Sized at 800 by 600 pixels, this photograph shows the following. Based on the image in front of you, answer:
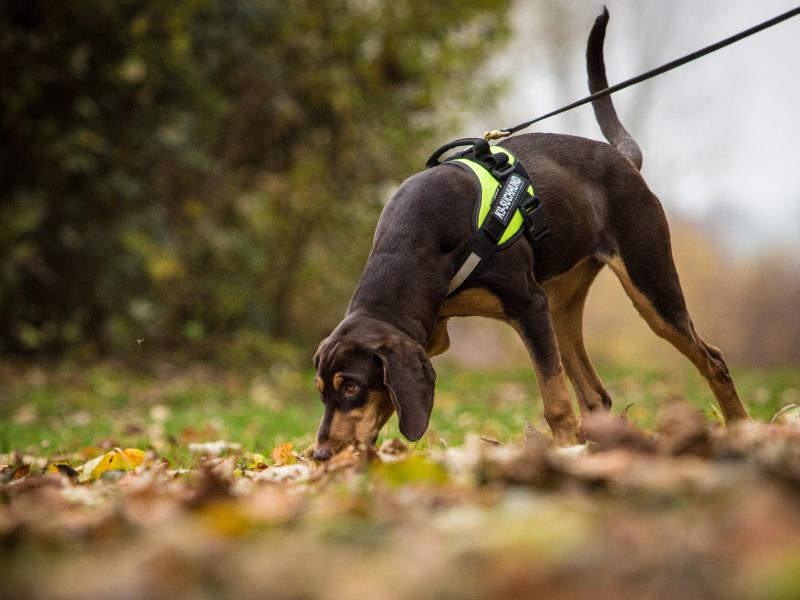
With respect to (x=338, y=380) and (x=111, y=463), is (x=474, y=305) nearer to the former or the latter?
(x=338, y=380)

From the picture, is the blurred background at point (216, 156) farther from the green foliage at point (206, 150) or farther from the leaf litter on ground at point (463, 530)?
the leaf litter on ground at point (463, 530)

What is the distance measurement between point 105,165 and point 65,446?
707cm

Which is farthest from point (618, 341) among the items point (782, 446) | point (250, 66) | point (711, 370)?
point (782, 446)

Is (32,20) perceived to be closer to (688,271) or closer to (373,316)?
(373,316)

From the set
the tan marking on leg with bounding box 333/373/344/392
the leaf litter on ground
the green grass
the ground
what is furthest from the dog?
the leaf litter on ground

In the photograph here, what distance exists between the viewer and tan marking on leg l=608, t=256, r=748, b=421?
14.8 feet

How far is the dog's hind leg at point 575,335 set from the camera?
495cm

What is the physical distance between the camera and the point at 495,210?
12.9ft

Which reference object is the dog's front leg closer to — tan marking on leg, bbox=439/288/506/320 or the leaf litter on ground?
tan marking on leg, bbox=439/288/506/320

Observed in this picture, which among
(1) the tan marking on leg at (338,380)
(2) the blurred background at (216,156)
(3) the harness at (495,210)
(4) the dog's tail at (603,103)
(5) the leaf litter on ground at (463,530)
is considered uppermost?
(2) the blurred background at (216,156)

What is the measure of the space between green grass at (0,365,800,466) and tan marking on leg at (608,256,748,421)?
0.22 m

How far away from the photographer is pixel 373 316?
3.84m

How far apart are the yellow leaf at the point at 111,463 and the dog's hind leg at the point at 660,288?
8.41 ft

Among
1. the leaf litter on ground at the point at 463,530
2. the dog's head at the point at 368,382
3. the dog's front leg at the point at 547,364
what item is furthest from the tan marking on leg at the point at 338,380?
the leaf litter on ground at the point at 463,530
